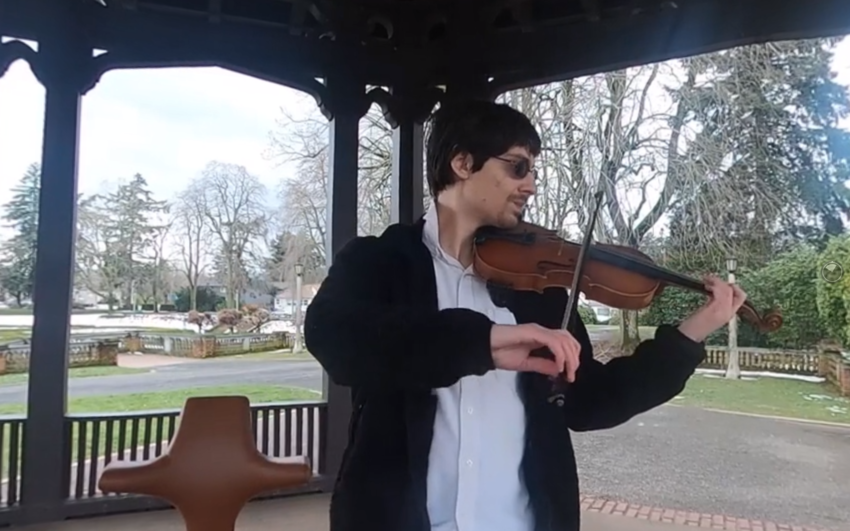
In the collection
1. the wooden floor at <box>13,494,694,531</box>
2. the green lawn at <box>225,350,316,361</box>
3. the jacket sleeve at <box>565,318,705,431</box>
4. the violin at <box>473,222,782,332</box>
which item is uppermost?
the violin at <box>473,222,782,332</box>

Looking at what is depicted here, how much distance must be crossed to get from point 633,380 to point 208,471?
0.93m

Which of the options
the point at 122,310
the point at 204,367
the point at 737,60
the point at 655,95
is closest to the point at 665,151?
the point at 655,95

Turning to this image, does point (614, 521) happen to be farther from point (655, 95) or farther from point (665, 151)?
point (655, 95)

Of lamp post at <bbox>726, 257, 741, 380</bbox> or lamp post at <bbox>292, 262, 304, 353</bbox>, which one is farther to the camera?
lamp post at <bbox>292, 262, 304, 353</bbox>

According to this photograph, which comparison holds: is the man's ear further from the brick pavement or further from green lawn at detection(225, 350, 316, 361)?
green lawn at detection(225, 350, 316, 361)

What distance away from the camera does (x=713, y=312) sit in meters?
1.02

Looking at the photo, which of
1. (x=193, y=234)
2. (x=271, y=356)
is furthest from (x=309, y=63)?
(x=271, y=356)

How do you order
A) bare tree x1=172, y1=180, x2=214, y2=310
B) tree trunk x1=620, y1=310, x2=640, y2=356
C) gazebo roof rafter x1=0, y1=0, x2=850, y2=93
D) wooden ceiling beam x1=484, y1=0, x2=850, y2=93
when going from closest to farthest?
tree trunk x1=620, y1=310, x2=640, y2=356 → wooden ceiling beam x1=484, y1=0, x2=850, y2=93 → gazebo roof rafter x1=0, y1=0, x2=850, y2=93 → bare tree x1=172, y1=180, x2=214, y2=310

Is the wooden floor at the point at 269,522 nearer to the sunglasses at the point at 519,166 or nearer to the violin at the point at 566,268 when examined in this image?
the violin at the point at 566,268

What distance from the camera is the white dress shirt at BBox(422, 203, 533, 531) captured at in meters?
0.88

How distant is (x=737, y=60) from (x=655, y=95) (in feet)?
1.26

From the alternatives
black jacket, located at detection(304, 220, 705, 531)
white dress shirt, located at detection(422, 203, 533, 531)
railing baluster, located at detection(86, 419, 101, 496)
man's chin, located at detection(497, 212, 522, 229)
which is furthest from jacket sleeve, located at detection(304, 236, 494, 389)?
railing baluster, located at detection(86, 419, 101, 496)

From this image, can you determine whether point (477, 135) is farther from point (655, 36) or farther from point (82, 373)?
point (82, 373)

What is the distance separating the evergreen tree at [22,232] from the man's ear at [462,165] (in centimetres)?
283
